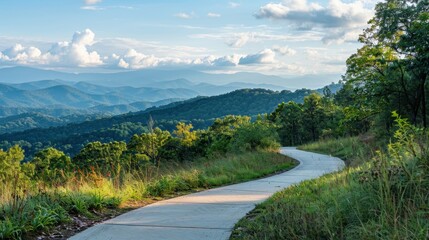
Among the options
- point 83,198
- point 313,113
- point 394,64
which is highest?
point 394,64

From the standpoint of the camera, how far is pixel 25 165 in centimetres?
6769

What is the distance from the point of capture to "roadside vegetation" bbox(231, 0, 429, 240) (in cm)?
456

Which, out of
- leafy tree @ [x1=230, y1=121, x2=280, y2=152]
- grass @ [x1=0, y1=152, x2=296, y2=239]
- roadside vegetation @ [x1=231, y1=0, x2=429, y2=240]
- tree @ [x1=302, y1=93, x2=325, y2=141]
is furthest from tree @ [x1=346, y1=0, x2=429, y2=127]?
tree @ [x1=302, y1=93, x2=325, y2=141]

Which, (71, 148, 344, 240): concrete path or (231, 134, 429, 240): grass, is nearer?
(231, 134, 429, 240): grass

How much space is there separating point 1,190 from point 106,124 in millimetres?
195705

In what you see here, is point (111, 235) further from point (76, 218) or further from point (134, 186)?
point (134, 186)

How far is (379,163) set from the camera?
5.59m

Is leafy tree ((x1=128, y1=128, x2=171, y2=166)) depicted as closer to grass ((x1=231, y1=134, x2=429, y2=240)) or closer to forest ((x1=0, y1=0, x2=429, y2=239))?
forest ((x1=0, y1=0, x2=429, y2=239))

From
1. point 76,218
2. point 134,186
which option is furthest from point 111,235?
point 134,186

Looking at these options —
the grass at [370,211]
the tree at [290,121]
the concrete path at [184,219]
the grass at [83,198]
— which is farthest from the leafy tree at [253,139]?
the tree at [290,121]

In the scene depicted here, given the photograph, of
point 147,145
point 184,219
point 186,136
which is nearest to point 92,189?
point 184,219

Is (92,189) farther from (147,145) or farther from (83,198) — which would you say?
(147,145)

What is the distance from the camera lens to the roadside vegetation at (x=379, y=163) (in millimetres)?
4562

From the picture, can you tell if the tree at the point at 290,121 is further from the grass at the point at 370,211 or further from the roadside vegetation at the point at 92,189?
the grass at the point at 370,211
